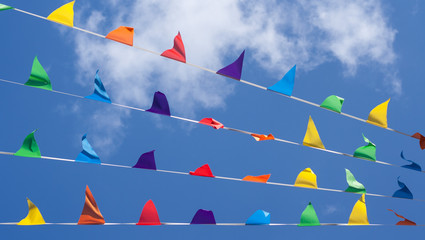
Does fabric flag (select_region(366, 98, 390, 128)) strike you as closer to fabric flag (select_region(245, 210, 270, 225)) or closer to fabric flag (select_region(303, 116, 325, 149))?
fabric flag (select_region(303, 116, 325, 149))

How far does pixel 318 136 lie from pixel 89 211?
8.44 feet

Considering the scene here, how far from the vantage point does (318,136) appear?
5633 mm

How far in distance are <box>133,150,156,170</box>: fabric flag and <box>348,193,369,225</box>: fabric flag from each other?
2.54 metres

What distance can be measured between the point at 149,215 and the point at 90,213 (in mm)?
574

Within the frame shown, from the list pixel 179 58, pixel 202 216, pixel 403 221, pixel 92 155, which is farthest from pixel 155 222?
pixel 403 221

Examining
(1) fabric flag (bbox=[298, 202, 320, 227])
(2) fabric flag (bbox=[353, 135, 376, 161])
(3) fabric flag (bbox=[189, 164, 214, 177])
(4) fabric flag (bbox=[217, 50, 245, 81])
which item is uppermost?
(4) fabric flag (bbox=[217, 50, 245, 81])

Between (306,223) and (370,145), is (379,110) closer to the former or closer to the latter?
(370,145)

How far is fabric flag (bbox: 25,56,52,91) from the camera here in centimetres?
459

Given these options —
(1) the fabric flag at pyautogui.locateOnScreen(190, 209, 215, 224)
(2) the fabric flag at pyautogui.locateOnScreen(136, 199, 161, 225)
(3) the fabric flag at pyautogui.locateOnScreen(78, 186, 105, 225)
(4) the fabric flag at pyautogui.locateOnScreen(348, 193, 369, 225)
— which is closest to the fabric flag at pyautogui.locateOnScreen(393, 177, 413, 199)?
(4) the fabric flag at pyautogui.locateOnScreen(348, 193, 369, 225)

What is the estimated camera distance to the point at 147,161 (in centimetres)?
498

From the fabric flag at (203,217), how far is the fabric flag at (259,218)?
15.9 inches

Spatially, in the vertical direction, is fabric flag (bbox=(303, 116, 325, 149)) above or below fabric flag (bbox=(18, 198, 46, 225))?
above

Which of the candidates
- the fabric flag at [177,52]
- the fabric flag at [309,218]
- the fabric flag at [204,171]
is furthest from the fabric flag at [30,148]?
the fabric flag at [309,218]

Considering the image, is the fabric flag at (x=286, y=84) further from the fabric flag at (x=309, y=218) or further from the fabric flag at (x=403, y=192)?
the fabric flag at (x=403, y=192)
